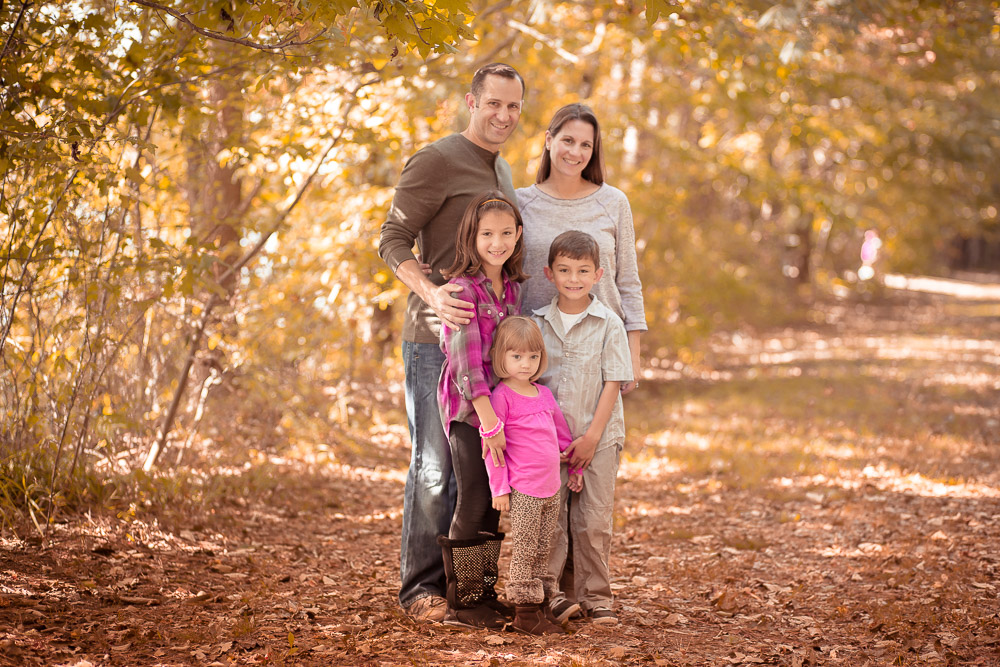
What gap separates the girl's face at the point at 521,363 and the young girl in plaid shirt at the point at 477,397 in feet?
0.33

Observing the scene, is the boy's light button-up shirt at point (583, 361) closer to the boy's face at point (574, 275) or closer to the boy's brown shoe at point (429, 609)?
the boy's face at point (574, 275)

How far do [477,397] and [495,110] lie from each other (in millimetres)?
1202

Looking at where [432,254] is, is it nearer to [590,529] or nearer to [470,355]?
[470,355]

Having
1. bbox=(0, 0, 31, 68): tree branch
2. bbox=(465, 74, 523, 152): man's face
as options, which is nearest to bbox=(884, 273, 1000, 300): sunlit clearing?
bbox=(465, 74, 523, 152): man's face

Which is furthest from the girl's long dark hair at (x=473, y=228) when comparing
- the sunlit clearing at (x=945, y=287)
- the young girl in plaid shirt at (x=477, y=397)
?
the sunlit clearing at (x=945, y=287)

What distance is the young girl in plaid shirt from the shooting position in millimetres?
3285

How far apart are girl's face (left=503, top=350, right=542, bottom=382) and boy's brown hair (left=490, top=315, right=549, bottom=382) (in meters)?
0.01

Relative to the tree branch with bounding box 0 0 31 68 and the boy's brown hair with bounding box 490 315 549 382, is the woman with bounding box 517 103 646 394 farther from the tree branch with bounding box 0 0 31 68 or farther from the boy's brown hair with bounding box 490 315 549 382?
the tree branch with bounding box 0 0 31 68

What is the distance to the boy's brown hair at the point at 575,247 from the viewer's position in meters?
3.48

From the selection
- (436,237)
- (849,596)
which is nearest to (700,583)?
(849,596)

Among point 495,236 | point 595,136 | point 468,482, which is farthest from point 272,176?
point 468,482

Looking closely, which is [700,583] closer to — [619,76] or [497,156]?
[497,156]

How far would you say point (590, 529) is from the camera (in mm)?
3641

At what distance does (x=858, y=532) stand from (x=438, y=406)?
3.26m
